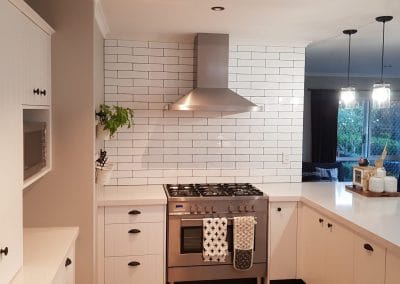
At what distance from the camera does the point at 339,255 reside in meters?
2.74

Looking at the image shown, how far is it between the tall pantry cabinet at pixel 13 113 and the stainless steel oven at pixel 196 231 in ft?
5.23

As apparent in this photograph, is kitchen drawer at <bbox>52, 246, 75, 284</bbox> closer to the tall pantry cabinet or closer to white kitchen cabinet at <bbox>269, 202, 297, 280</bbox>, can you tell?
the tall pantry cabinet

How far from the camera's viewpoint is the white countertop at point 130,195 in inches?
124

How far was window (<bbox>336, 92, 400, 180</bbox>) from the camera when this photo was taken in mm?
7121

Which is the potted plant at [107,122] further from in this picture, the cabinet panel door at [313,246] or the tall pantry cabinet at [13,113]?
the cabinet panel door at [313,246]

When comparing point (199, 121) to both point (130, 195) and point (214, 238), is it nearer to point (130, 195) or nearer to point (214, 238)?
point (130, 195)

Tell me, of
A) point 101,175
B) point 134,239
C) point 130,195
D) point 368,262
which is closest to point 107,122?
point 101,175

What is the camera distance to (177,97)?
383 centimetres

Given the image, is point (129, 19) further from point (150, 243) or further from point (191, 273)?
point (191, 273)

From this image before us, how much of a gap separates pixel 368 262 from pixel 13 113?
2.13m

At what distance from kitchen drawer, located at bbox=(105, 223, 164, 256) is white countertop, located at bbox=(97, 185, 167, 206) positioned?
194mm

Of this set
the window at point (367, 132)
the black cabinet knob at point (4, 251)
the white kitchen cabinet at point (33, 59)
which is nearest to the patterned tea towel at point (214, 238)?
the white kitchen cabinet at point (33, 59)

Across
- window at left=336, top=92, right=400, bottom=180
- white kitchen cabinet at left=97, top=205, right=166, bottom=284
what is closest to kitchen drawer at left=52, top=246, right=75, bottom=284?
white kitchen cabinet at left=97, top=205, right=166, bottom=284

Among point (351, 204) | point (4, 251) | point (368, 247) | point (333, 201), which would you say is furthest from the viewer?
point (333, 201)
